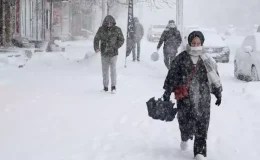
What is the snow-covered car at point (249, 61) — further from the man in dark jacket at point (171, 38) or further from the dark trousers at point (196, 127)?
the dark trousers at point (196, 127)

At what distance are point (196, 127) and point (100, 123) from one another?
262 centimetres

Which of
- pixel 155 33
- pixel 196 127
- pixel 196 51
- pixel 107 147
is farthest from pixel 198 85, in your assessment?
pixel 155 33

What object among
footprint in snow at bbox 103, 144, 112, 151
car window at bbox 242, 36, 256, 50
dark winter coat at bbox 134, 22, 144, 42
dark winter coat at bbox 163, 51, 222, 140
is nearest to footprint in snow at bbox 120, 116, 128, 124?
footprint in snow at bbox 103, 144, 112, 151

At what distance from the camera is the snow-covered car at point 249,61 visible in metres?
14.0

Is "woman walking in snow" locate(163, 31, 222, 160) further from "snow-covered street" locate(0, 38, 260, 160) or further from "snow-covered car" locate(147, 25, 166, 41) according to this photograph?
"snow-covered car" locate(147, 25, 166, 41)

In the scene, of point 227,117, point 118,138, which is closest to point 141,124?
point 118,138

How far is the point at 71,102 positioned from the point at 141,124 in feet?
7.62

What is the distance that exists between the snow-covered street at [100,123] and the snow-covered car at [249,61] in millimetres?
703

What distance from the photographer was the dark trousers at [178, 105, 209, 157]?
19.7 feet

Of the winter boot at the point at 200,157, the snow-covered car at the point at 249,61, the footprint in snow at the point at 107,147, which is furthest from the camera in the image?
the snow-covered car at the point at 249,61

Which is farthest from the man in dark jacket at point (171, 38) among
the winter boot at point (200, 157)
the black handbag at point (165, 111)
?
the winter boot at point (200, 157)

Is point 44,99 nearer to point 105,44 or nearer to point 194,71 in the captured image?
point 105,44

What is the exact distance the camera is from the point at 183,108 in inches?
242

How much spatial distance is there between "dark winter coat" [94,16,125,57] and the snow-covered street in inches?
42.5
